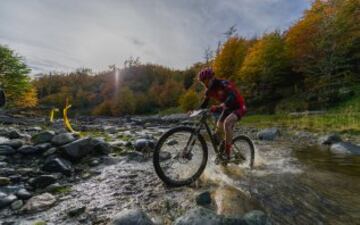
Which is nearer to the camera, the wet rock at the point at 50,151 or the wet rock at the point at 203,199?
the wet rock at the point at 203,199

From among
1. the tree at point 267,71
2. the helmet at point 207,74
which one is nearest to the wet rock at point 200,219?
the helmet at point 207,74

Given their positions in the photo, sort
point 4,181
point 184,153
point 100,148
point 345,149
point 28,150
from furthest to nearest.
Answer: point 345,149
point 100,148
point 28,150
point 184,153
point 4,181

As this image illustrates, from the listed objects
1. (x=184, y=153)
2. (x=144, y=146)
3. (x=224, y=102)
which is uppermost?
(x=224, y=102)

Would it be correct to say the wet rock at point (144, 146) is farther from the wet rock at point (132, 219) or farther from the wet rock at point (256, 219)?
the wet rock at point (256, 219)

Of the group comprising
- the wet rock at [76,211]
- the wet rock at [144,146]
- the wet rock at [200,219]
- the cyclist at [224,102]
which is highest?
the cyclist at [224,102]

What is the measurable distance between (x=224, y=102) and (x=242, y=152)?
2053mm

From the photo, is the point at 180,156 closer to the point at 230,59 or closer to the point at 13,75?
the point at 230,59

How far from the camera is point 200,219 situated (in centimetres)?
315

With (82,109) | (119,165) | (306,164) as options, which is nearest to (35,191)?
(119,165)

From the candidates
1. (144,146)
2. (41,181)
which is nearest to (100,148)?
(144,146)

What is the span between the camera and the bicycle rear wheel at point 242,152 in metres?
6.71

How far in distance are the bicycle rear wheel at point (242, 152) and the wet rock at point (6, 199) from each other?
5.15 metres

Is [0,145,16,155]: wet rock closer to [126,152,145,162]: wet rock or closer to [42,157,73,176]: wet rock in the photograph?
[42,157,73,176]: wet rock

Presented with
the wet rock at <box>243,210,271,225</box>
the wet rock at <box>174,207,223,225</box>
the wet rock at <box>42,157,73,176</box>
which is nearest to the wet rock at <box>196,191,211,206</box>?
the wet rock at <box>174,207,223,225</box>
